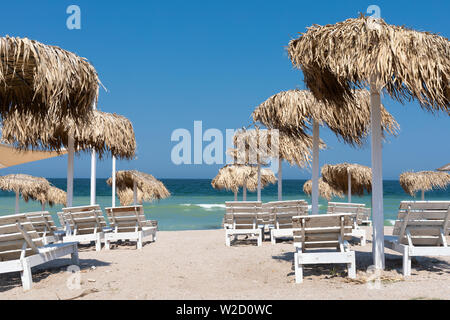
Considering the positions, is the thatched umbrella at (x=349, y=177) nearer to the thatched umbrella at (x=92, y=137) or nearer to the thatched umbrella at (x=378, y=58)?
the thatched umbrella at (x=92, y=137)

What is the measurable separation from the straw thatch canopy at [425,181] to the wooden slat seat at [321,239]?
477 inches

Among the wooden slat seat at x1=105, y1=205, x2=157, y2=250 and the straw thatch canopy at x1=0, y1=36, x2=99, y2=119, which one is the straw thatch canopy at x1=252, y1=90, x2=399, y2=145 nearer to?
the wooden slat seat at x1=105, y1=205, x2=157, y2=250

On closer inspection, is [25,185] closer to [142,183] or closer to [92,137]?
[142,183]

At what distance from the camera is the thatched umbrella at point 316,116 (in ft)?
19.8

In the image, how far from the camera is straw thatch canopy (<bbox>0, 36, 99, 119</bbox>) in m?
3.91

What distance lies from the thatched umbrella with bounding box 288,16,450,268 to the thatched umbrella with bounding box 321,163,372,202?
32.6ft

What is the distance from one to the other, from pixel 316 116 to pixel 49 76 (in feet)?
13.4

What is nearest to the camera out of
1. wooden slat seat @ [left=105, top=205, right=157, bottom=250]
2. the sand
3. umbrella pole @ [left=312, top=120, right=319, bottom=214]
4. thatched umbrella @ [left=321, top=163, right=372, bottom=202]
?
the sand

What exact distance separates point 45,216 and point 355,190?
38.4ft

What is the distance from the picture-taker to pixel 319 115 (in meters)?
6.69

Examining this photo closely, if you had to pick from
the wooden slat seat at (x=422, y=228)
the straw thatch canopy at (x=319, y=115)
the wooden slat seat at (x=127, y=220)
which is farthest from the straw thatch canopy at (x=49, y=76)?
the wooden slat seat at (x=422, y=228)

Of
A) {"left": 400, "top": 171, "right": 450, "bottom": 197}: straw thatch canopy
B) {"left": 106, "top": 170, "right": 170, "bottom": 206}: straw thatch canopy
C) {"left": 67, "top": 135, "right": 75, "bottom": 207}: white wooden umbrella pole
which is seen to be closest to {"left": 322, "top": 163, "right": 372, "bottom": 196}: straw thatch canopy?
{"left": 400, "top": 171, "right": 450, "bottom": 197}: straw thatch canopy

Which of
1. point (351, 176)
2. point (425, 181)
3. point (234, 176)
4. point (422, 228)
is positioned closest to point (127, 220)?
point (422, 228)

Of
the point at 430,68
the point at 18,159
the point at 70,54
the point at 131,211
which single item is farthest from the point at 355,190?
the point at 70,54
